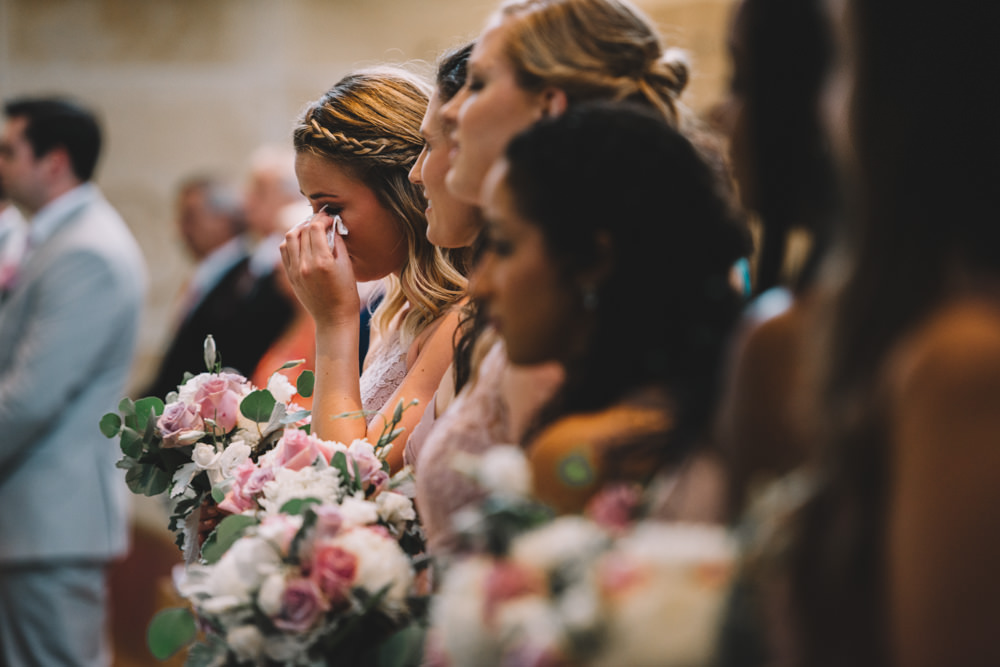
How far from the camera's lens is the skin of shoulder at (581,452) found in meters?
1.07

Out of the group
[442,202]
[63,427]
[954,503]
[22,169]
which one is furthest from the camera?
[22,169]

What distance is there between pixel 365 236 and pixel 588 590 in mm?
1382

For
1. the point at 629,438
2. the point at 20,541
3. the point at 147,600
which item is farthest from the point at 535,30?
the point at 147,600

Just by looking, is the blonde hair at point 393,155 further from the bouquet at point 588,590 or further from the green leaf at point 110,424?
the bouquet at point 588,590

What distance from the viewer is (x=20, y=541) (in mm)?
4051

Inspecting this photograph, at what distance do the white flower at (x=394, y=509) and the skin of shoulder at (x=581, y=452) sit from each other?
0.51 metres

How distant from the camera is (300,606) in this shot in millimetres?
1359

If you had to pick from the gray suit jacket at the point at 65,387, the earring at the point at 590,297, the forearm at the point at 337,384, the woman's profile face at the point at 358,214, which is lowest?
the gray suit jacket at the point at 65,387

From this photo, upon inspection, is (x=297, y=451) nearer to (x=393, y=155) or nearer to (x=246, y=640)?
(x=246, y=640)

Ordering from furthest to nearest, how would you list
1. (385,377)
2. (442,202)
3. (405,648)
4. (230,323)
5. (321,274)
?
(230,323)
(385,377)
(321,274)
(442,202)
(405,648)

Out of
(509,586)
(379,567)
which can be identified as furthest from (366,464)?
(509,586)

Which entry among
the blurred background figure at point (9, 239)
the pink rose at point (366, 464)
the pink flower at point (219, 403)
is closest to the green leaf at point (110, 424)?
the pink flower at point (219, 403)

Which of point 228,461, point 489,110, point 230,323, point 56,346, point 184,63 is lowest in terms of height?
point 230,323

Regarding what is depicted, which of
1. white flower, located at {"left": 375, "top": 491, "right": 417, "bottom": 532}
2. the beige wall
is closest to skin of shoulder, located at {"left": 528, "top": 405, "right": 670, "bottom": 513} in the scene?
white flower, located at {"left": 375, "top": 491, "right": 417, "bottom": 532}
